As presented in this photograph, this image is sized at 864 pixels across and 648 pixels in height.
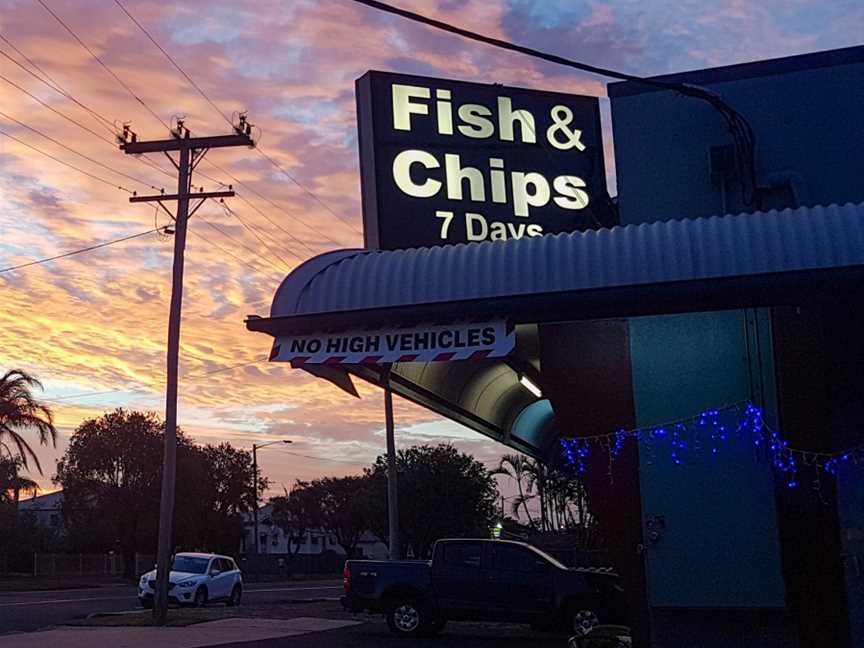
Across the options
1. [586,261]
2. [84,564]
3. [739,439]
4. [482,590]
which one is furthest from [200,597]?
[84,564]

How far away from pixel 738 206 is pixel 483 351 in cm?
482

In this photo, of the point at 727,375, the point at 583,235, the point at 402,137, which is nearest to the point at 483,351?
the point at 583,235

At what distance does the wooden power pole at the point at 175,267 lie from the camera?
Result: 81.5 feet

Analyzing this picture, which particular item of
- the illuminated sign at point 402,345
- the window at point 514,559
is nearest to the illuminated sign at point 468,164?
the window at point 514,559

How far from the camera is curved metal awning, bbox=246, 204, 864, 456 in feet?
33.7

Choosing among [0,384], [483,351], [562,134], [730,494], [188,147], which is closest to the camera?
[483,351]

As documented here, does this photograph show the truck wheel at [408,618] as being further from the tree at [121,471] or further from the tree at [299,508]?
the tree at [299,508]

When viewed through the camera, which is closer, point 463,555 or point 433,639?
point 433,639

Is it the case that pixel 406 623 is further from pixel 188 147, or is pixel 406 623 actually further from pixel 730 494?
pixel 188 147

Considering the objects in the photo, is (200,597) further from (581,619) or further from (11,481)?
(11,481)

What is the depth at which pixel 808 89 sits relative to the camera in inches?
553

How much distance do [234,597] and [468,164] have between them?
20123mm

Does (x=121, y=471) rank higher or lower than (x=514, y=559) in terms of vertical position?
higher

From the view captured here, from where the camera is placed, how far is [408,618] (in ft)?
66.9
